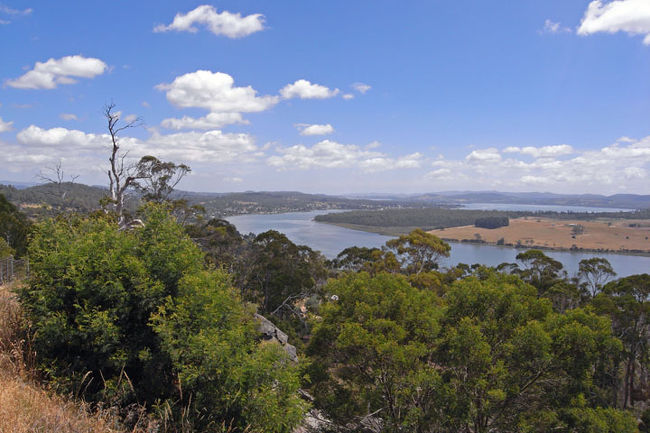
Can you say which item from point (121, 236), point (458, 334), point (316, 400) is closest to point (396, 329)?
point (458, 334)

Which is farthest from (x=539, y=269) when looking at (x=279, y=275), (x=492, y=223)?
(x=492, y=223)

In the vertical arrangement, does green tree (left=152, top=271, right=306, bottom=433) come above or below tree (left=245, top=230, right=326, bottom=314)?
above

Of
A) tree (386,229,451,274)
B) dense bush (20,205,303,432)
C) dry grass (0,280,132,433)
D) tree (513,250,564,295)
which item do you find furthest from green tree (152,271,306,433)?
tree (513,250,564,295)

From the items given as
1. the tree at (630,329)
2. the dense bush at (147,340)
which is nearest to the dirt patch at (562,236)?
the tree at (630,329)

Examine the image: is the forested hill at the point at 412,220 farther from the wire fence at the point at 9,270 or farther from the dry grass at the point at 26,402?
the dry grass at the point at 26,402

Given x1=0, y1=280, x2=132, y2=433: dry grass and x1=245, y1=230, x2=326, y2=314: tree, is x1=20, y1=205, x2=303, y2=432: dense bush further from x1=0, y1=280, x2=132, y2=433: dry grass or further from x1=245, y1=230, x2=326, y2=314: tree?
x1=245, y1=230, x2=326, y2=314: tree

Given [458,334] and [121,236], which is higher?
[121,236]

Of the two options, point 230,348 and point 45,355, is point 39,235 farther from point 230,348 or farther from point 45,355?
point 230,348
